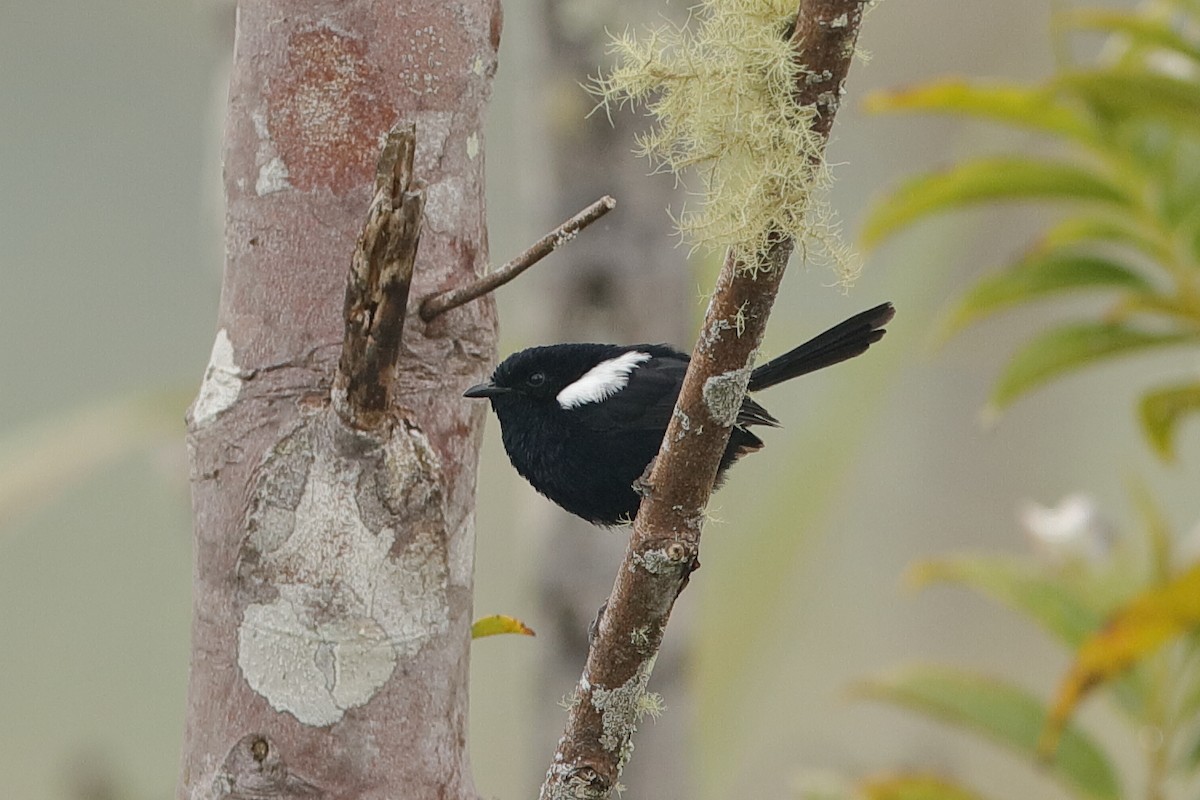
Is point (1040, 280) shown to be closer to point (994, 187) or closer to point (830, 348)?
point (994, 187)

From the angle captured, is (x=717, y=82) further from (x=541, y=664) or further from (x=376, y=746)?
(x=541, y=664)

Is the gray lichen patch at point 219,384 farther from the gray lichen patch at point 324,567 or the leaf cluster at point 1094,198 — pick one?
the leaf cluster at point 1094,198

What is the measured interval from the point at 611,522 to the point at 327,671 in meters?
0.65

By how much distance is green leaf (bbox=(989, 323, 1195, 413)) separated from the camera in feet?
6.00

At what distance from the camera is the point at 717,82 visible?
2.26 feet

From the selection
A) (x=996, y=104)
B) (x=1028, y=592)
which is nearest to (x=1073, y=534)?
(x=1028, y=592)

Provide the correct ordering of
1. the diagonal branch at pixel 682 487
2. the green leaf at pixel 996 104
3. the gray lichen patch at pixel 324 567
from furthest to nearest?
the green leaf at pixel 996 104 → the gray lichen patch at pixel 324 567 → the diagonal branch at pixel 682 487

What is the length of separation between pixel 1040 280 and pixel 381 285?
1384mm

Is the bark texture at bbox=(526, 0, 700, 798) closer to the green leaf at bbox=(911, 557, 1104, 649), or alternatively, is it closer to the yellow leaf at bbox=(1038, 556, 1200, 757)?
the green leaf at bbox=(911, 557, 1104, 649)

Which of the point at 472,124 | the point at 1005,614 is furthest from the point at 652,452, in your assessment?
the point at 1005,614

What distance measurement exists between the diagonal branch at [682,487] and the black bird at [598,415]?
589 mm

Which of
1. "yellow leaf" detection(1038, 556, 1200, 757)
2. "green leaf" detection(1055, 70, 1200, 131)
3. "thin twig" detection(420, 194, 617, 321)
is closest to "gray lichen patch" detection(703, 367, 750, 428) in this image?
"thin twig" detection(420, 194, 617, 321)

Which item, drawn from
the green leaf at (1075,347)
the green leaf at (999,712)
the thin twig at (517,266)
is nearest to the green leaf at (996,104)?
the green leaf at (1075,347)

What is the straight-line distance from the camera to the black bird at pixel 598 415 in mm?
1448
